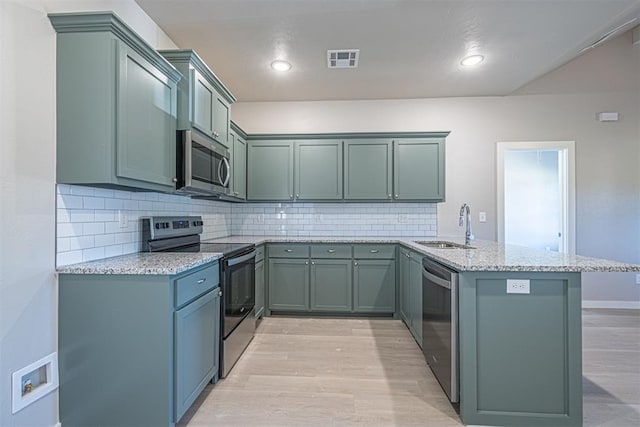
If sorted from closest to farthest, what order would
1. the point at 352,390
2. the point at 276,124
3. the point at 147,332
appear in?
1. the point at 147,332
2. the point at 352,390
3. the point at 276,124

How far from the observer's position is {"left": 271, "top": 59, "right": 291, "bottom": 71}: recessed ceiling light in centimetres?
316

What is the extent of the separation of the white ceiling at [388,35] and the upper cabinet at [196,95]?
1.21 ft

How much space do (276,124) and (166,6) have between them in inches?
82.0

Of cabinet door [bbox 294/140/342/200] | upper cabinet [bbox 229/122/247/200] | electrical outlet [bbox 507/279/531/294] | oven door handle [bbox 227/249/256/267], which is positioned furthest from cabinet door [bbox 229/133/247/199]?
electrical outlet [bbox 507/279/531/294]

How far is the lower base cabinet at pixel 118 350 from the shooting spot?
162 cm

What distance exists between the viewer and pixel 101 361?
64.0 inches

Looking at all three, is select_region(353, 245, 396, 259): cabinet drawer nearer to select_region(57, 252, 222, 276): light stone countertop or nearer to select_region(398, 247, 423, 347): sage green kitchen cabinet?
select_region(398, 247, 423, 347): sage green kitchen cabinet

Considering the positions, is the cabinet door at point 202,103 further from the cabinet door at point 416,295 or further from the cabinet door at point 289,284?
the cabinet door at point 416,295

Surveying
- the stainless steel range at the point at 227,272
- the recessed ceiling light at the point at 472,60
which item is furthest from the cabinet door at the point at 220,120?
the recessed ceiling light at the point at 472,60

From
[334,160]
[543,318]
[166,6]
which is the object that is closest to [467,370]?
[543,318]

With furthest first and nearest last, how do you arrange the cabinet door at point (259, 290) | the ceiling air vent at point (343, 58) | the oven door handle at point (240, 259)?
the cabinet door at point (259, 290), the ceiling air vent at point (343, 58), the oven door handle at point (240, 259)

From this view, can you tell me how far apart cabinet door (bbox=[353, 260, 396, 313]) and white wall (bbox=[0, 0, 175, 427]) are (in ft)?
8.72

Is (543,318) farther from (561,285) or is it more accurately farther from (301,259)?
(301,259)

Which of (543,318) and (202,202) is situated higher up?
(202,202)
